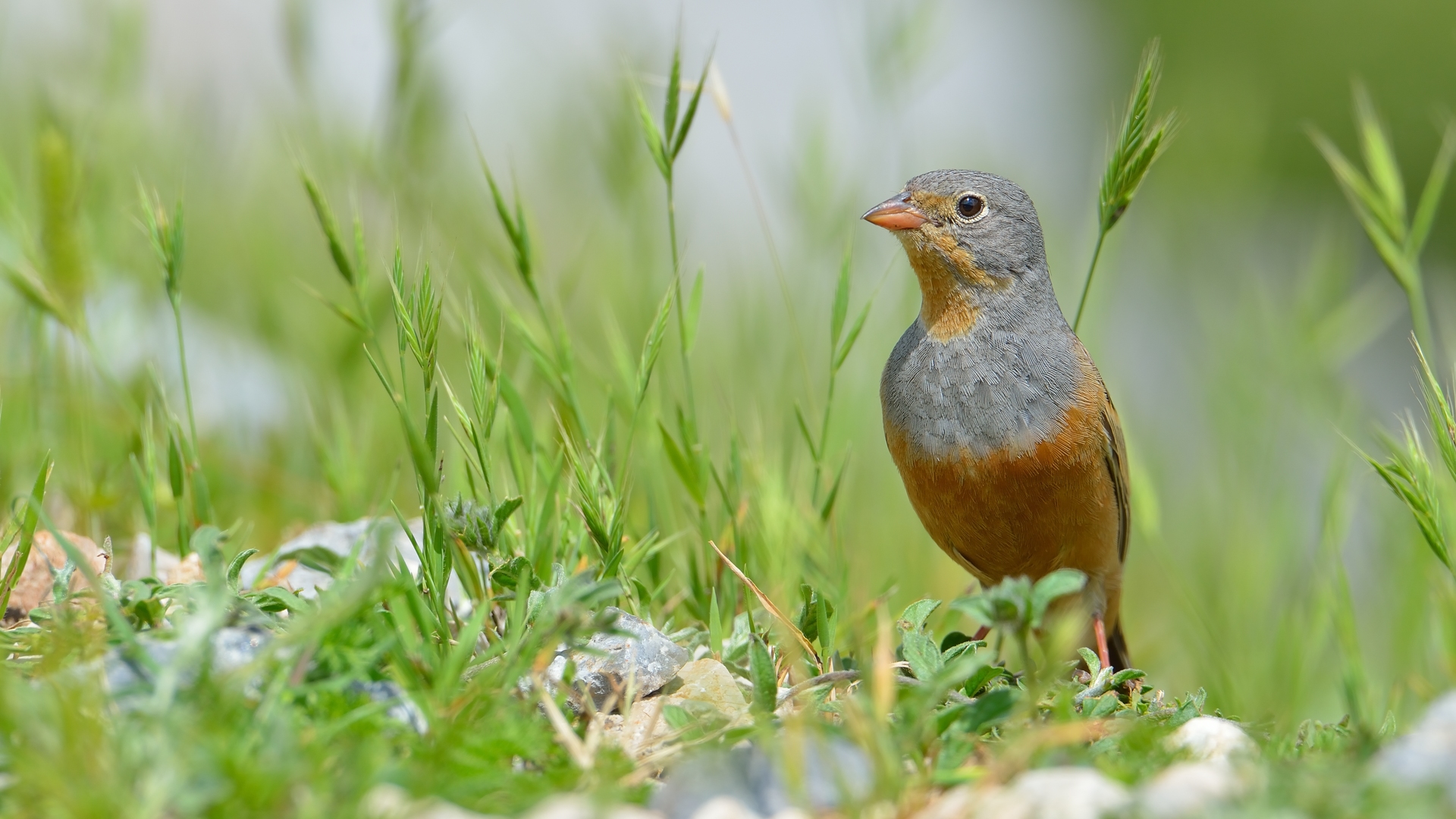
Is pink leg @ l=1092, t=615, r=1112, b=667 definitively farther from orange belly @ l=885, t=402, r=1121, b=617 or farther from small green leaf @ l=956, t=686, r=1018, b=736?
small green leaf @ l=956, t=686, r=1018, b=736

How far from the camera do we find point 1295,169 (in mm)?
15211

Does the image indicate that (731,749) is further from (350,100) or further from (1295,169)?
(1295,169)

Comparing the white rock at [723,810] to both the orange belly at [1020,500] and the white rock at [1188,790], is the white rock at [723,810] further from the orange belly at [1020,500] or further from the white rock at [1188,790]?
the orange belly at [1020,500]

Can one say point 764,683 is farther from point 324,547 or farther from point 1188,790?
point 324,547

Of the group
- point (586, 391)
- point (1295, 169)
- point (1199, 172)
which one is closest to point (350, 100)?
point (586, 391)

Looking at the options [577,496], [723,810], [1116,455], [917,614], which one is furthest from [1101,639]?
[723,810]

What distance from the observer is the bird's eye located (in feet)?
11.4

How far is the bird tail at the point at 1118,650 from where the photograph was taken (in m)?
3.85

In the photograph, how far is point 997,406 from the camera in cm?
A: 311

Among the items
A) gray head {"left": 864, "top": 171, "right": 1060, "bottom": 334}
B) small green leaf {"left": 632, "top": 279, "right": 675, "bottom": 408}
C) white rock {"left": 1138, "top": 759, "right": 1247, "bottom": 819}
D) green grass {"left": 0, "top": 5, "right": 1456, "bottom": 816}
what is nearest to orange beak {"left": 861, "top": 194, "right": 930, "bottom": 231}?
gray head {"left": 864, "top": 171, "right": 1060, "bottom": 334}

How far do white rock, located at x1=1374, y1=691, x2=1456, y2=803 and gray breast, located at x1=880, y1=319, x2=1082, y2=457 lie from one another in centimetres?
136

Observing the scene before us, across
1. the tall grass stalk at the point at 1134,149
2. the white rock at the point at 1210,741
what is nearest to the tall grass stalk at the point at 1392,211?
the tall grass stalk at the point at 1134,149

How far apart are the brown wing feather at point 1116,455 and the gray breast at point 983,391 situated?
0.56ft

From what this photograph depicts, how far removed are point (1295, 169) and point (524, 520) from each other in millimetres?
14913
